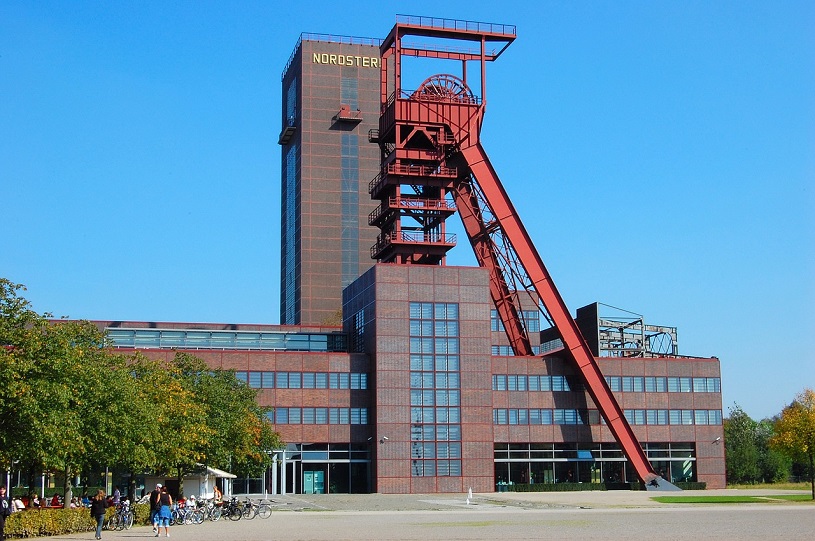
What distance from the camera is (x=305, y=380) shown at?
7612cm

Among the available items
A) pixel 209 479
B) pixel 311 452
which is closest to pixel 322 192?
pixel 311 452

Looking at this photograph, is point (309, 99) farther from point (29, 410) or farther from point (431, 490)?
point (29, 410)

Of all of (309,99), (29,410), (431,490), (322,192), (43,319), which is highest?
(309,99)

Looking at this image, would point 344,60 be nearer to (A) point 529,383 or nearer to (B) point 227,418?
(A) point 529,383

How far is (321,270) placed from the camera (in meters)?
129

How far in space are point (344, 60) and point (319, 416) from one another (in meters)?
68.9

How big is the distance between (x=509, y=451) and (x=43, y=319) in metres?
46.1

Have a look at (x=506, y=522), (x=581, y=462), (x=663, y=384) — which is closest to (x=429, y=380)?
(x=581, y=462)

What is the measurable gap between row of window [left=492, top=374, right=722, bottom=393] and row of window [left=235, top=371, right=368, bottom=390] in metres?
10.7

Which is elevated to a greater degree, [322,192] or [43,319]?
[322,192]

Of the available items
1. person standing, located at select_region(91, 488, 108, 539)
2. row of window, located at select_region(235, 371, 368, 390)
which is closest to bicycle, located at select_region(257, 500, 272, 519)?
person standing, located at select_region(91, 488, 108, 539)

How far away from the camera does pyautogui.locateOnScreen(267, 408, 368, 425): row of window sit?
75312 millimetres

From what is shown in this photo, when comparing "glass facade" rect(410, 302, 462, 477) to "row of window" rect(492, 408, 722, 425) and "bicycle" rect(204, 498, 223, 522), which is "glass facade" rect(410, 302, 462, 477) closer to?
"row of window" rect(492, 408, 722, 425)

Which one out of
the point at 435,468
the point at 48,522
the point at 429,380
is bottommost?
the point at 48,522
